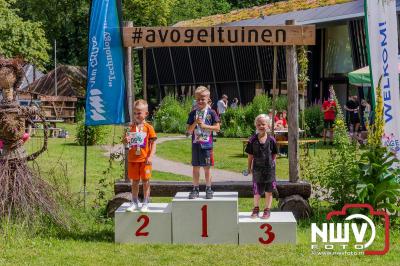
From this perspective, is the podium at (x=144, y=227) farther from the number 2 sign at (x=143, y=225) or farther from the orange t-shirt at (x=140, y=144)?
the orange t-shirt at (x=140, y=144)

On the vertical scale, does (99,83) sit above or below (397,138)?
above

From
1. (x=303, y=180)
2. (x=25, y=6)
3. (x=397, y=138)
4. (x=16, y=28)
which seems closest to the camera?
(x=397, y=138)

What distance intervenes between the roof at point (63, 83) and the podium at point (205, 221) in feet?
150

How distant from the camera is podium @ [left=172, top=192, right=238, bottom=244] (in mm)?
8969

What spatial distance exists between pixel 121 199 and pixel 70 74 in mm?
45991

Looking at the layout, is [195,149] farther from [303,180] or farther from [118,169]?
[118,169]

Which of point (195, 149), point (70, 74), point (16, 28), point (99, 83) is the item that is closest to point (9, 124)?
point (99, 83)

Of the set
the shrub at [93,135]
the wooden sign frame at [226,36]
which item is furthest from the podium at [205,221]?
the shrub at [93,135]

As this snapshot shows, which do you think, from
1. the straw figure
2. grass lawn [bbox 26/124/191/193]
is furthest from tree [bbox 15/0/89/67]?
the straw figure

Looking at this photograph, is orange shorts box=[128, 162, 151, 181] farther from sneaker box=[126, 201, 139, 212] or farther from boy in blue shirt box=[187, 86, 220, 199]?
boy in blue shirt box=[187, 86, 220, 199]

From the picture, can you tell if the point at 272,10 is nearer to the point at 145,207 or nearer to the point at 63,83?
the point at 63,83

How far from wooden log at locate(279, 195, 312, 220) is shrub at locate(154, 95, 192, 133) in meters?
22.4

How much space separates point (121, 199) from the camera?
1046 cm

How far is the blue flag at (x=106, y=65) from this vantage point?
417 inches
